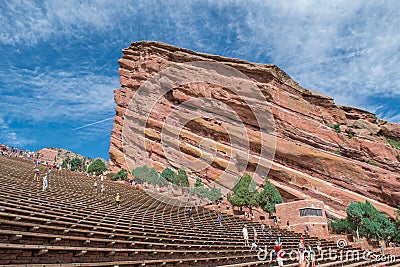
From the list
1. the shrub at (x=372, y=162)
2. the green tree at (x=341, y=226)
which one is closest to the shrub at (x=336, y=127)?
the shrub at (x=372, y=162)

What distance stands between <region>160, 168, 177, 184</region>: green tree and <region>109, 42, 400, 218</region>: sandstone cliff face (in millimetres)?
3527

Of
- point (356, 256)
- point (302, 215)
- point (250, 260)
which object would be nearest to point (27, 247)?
point (250, 260)

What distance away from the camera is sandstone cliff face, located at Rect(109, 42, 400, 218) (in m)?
38.0

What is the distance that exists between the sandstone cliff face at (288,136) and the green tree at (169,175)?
3.53 metres

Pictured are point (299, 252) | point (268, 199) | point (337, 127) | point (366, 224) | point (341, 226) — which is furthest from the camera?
point (337, 127)

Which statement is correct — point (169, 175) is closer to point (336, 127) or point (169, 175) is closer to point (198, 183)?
point (198, 183)

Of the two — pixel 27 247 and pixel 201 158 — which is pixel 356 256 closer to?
pixel 27 247

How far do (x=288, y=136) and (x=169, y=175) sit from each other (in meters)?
18.5

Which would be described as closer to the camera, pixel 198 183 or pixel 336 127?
pixel 198 183

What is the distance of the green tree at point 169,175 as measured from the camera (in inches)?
1612

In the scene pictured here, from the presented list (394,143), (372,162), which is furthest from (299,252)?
(394,143)

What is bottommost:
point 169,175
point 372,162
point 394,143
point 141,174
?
point 169,175

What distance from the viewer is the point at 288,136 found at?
43.5 m

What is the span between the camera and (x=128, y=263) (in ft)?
23.7
